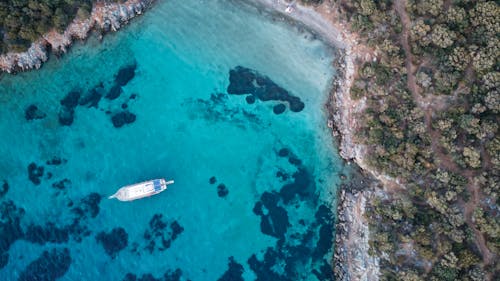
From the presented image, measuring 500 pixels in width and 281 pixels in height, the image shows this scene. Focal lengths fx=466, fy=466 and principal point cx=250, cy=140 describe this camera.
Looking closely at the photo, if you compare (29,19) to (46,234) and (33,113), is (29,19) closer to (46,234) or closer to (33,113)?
(33,113)

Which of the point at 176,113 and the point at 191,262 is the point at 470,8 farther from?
the point at 191,262

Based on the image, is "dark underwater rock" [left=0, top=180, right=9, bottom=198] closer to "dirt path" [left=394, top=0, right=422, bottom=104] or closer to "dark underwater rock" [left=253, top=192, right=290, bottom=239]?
"dark underwater rock" [left=253, top=192, right=290, bottom=239]

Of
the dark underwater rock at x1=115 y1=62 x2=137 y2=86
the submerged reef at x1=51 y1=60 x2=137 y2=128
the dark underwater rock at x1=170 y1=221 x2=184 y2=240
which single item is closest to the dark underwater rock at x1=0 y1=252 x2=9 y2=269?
the submerged reef at x1=51 y1=60 x2=137 y2=128

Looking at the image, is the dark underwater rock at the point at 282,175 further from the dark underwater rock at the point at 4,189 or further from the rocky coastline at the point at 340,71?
the dark underwater rock at the point at 4,189

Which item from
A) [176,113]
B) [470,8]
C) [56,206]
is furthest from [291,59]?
[56,206]

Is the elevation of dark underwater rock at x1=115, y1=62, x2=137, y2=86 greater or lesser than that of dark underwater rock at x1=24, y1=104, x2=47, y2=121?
greater

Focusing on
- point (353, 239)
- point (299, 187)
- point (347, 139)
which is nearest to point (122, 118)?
point (299, 187)
